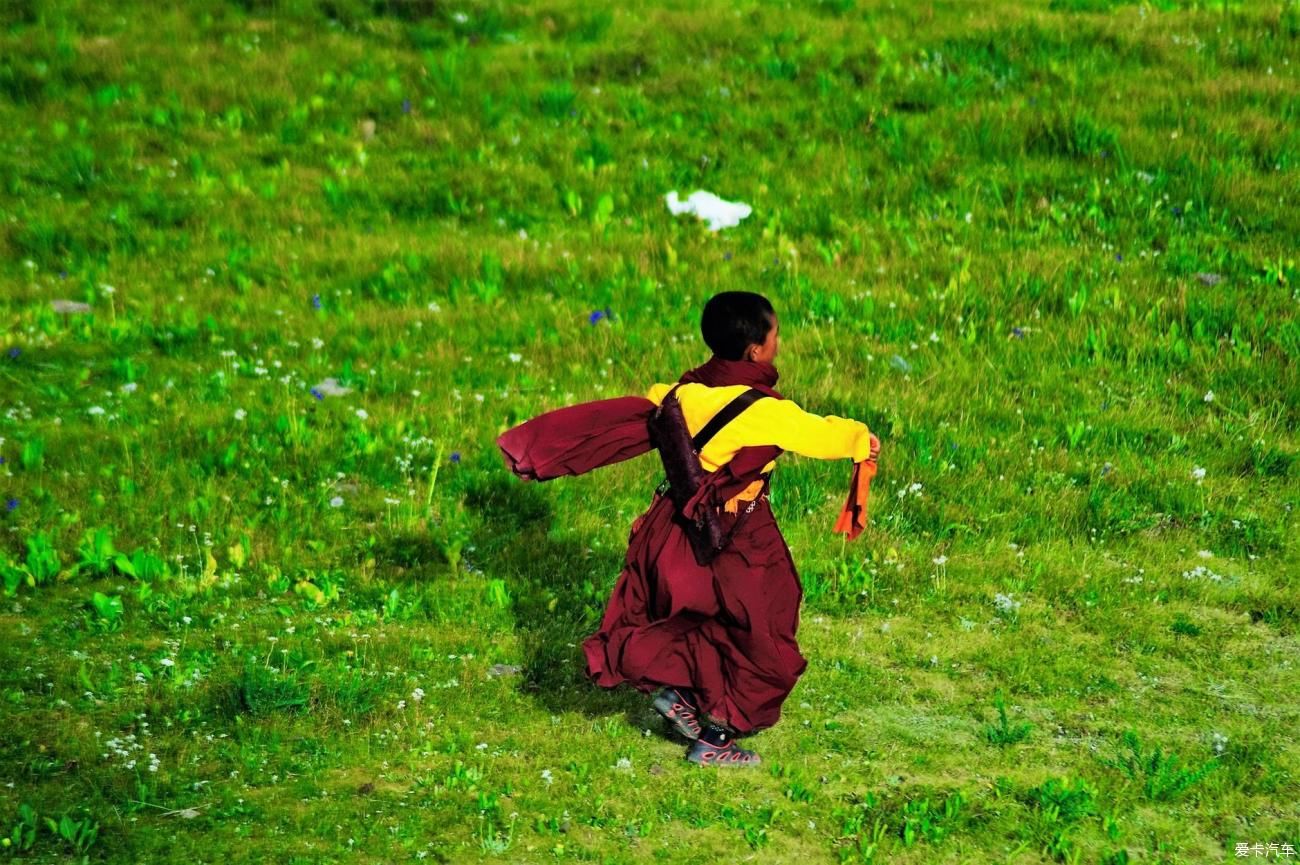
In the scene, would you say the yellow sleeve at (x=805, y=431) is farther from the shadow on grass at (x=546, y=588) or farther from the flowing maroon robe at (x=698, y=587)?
the shadow on grass at (x=546, y=588)

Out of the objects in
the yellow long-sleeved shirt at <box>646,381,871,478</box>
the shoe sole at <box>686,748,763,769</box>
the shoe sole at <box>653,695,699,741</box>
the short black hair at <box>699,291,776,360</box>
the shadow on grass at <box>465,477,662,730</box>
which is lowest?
the shadow on grass at <box>465,477,662,730</box>

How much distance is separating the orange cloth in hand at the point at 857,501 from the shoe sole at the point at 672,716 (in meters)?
1.03

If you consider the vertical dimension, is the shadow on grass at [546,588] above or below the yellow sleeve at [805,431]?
below

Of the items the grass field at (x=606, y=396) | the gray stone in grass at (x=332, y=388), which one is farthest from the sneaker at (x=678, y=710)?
the gray stone in grass at (x=332, y=388)

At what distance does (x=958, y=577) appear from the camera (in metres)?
8.10

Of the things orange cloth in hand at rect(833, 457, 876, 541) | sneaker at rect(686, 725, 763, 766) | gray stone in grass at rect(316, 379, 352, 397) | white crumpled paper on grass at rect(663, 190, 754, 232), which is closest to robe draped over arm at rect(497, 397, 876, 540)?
orange cloth in hand at rect(833, 457, 876, 541)

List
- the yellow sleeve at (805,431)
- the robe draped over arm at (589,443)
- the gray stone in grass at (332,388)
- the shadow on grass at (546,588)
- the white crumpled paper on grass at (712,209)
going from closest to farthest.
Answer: the yellow sleeve at (805,431) → the robe draped over arm at (589,443) → the shadow on grass at (546,588) → the gray stone in grass at (332,388) → the white crumpled paper on grass at (712,209)

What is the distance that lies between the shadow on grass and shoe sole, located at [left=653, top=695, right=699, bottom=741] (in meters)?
0.44

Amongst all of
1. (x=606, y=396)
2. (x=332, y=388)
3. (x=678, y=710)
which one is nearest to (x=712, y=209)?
(x=606, y=396)

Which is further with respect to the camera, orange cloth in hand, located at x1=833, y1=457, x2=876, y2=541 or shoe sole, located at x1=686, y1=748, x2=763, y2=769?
shoe sole, located at x1=686, y1=748, x2=763, y2=769

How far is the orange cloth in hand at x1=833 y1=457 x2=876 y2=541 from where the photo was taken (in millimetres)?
5988

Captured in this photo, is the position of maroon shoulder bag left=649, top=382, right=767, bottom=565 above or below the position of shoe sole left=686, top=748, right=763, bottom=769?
above

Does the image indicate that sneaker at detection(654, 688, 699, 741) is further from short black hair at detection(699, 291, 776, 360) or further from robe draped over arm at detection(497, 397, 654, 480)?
short black hair at detection(699, 291, 776, 360)

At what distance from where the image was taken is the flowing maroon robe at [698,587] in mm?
6008
